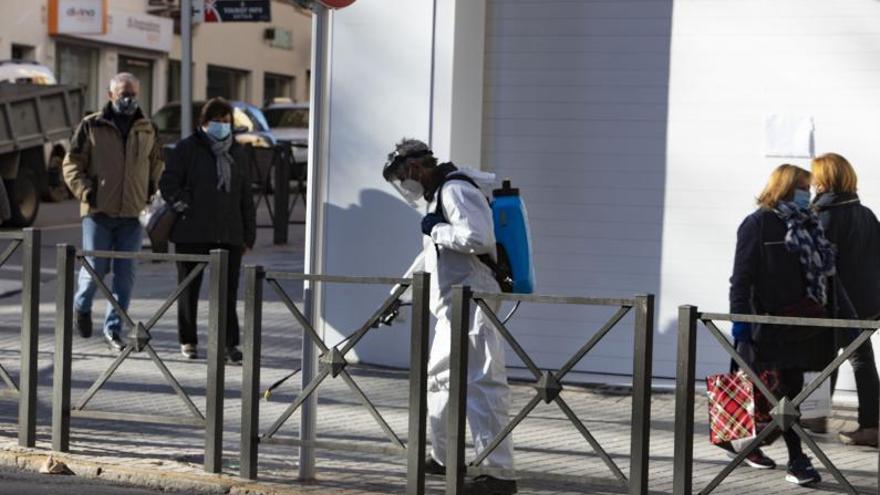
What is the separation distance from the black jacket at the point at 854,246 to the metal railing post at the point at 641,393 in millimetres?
2527

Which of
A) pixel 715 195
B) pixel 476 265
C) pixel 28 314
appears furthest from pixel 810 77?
pixel 28 314

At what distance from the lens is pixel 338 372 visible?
300 inches

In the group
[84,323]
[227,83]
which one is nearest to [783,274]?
[84,323]

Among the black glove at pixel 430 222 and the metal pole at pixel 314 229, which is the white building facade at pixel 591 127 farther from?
the black glove at pixel 430 222

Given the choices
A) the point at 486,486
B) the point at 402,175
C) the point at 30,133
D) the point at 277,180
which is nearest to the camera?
the point at 486,486

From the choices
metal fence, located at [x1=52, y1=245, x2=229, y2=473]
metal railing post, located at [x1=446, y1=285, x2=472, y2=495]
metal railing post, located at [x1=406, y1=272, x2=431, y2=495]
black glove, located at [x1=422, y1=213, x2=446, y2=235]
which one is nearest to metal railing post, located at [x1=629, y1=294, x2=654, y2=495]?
metal railing post, located at [x1=446, y1=285, x2=472, y2=495]

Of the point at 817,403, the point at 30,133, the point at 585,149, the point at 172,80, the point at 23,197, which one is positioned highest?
the point at 172,80

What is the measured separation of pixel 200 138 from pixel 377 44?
1391 millimetres

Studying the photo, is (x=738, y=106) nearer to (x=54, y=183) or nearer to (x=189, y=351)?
(x=189, y=351)

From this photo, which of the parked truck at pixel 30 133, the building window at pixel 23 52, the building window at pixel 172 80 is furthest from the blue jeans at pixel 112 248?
the building window at pixel 172 80

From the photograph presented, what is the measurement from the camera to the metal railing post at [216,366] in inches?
311

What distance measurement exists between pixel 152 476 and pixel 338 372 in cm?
104

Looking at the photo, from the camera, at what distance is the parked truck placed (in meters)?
22.2

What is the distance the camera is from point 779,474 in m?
8.48
